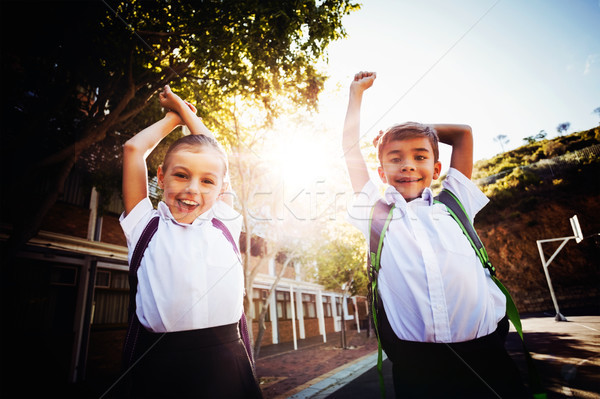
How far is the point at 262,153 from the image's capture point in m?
8.69

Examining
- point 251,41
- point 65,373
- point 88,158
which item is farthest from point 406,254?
point 65,373

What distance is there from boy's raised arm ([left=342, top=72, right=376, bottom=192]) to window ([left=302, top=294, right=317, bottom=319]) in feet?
85.8

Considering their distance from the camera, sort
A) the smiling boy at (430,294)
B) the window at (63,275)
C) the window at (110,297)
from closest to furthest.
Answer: the smiling boy at (430,294) → the window at (63,275) → the window at (110,297)

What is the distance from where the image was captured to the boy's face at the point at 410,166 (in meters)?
1.63

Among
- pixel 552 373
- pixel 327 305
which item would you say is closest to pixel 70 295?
pixel 552 373

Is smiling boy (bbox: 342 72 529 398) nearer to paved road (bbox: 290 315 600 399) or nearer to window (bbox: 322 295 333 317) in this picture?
paved road (bbox: 290 315 600 399)

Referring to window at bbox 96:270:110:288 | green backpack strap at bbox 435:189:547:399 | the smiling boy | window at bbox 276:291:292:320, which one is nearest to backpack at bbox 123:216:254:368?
the smiling boy

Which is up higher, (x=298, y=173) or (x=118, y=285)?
(x=298, y=173)

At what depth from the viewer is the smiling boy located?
127 cm

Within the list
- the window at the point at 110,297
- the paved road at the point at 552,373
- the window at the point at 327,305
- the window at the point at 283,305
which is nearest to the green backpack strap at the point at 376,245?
the paved road at the point at 552,373

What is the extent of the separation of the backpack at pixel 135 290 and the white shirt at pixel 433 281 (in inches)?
29.9

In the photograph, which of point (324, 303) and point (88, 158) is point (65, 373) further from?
point (324, 303)

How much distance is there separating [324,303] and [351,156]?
3263 centimetres

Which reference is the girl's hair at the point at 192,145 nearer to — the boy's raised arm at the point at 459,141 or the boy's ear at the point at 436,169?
the boy's ear at the point at 436,169
